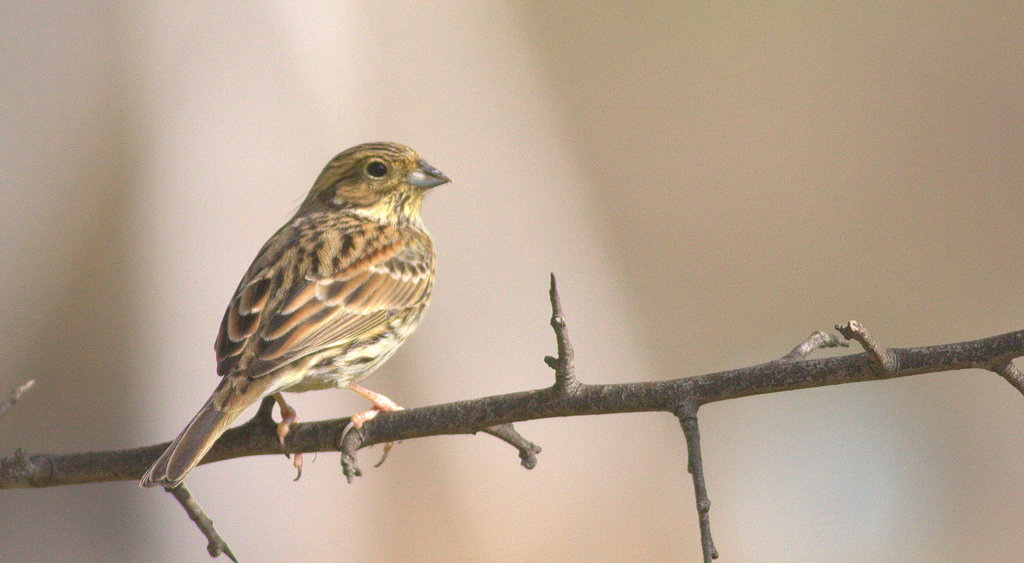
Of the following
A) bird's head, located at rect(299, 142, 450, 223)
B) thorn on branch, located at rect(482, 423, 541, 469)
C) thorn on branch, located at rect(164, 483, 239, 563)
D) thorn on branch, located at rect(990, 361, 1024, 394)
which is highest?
bird's head, located at rect(299, 142, 450, 223)

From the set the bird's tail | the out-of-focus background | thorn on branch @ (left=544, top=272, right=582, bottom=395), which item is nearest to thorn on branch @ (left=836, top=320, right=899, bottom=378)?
thorn on branch @ (left=544, top=272, right=582, bottom=395)

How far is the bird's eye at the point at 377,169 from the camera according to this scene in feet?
13.1

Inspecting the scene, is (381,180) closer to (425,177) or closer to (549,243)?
(425,177)

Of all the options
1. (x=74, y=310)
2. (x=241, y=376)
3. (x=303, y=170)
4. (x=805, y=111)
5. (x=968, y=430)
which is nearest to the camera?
(x=241, y=376)

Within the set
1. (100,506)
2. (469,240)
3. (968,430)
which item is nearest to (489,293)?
(469,240)

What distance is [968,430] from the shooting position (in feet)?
21.9

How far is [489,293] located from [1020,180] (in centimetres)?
377

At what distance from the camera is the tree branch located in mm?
1812

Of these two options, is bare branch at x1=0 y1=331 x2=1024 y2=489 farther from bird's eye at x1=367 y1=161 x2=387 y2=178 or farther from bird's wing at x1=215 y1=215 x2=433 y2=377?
bird's eye at x1=367 y1=161 x2=387 y2=178

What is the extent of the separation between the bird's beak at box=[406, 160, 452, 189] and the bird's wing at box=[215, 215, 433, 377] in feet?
0.68

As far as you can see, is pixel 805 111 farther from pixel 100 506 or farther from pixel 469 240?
pixel 100 506

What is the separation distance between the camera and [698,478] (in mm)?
1893

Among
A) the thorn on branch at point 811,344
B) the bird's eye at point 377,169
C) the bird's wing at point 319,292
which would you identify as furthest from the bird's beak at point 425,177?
the thorn on branch at point 811,344

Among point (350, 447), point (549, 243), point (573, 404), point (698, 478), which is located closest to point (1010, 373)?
point (698, 478)
